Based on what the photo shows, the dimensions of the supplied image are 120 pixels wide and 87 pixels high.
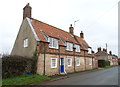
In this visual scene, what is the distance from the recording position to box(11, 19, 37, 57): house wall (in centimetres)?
1655

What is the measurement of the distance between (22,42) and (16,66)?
7.47 metres

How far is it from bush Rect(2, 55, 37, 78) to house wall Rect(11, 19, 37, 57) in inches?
85.4

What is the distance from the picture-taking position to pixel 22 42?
19531mm

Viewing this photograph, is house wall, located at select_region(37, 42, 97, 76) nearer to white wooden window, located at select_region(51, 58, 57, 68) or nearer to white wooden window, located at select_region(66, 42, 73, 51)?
white wooden window, located at select_region(51, 58, 57, 68)

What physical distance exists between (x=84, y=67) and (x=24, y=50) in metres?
14.8

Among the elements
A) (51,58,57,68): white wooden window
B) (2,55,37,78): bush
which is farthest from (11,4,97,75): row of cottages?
(2,55,37,78): bush

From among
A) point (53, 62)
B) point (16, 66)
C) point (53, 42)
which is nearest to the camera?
point (16, 66)

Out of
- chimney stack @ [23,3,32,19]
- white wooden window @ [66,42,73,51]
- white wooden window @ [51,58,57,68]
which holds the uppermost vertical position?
chimney stack @ [23,3,32,19]

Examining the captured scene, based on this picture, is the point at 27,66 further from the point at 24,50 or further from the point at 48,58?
the point at 24,50

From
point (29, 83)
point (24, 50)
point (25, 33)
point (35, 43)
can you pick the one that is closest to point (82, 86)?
point (29, 83)

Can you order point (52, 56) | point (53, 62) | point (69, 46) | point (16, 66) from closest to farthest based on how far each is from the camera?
point (16, 66) < point (52, 56) < point (53, 62) < point (69, 46)

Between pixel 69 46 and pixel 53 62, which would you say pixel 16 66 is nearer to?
pixel 53 62

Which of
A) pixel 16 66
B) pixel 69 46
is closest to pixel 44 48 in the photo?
pixel 16 66

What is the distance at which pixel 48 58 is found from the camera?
55.7 feet
